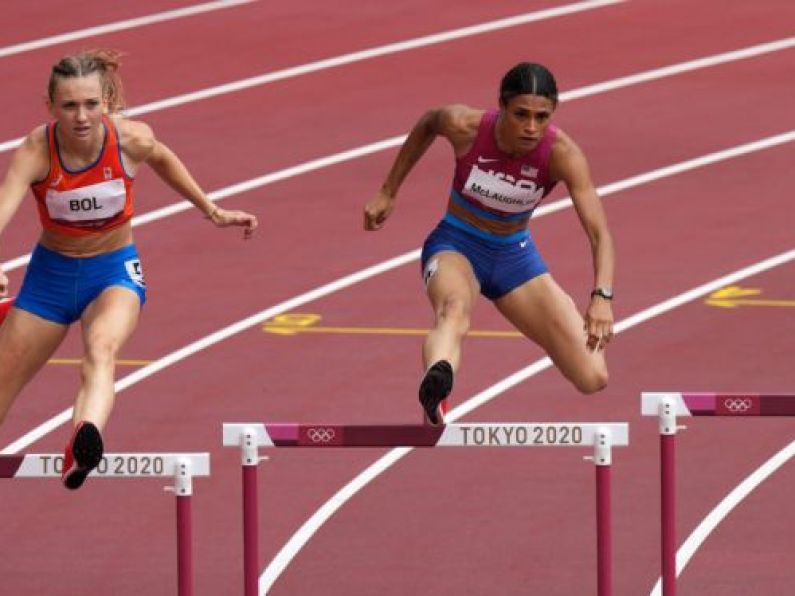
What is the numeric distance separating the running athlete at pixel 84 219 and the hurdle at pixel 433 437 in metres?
0.66

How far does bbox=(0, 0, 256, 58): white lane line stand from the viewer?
73.5 feet

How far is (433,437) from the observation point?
33.4 feet

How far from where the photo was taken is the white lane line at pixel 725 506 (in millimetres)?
Result: 12926

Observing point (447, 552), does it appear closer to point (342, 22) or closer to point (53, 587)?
point (53, 587)

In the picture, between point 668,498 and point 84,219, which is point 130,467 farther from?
point 668,498

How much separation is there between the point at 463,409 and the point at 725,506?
6.79 feet

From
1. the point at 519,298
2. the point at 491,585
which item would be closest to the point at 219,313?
the point at 491,585

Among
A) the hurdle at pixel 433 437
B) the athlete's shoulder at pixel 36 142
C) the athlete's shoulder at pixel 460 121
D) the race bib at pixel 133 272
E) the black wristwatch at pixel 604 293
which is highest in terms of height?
the athlete's shoulder at pixel 460 121

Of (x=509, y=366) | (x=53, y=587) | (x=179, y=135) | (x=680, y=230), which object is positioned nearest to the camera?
(x=53, y=587)

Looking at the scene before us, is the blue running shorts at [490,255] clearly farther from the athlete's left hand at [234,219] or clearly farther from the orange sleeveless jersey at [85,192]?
the orange sleeveless jersey at [85,192]

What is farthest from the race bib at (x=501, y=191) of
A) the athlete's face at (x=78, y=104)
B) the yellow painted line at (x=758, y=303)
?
the yellow painted line at (x=758, y=303)

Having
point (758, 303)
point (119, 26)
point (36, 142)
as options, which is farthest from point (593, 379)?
point (119, 26)

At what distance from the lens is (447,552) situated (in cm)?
1310

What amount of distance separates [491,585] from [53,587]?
2.17 meters
